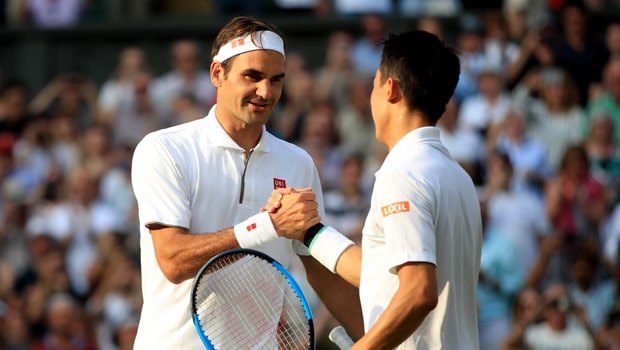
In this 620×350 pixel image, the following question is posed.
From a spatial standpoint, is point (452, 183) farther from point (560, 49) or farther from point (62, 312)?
point (560, 49)

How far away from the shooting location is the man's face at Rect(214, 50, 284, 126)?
537 cm

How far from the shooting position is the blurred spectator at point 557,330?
33.4 feet

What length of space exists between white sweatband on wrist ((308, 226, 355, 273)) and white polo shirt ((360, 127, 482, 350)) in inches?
11.0

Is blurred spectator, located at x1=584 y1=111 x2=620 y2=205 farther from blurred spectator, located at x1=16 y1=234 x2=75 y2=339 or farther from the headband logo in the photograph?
the headband logo

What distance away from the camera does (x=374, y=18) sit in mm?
13484

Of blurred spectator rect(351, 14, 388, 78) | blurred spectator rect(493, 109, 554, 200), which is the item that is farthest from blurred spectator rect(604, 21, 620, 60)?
blurred spectator rect(351, 14, 388, 78)

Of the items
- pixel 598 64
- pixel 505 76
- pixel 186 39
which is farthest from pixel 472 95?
pixel 186 39

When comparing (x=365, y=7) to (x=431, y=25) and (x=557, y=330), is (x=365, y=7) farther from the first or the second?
(x=557, y=330)

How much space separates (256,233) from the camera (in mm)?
5047

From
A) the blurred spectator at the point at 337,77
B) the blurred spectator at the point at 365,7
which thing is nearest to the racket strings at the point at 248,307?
the blurred spectator at the point at 337,77

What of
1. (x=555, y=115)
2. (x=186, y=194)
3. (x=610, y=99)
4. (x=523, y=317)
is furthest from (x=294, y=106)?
(x=186, y=194)

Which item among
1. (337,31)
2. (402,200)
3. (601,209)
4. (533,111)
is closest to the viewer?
(402,200)

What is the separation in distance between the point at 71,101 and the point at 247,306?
9.21 meters

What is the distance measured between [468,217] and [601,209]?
6842 millimetres
